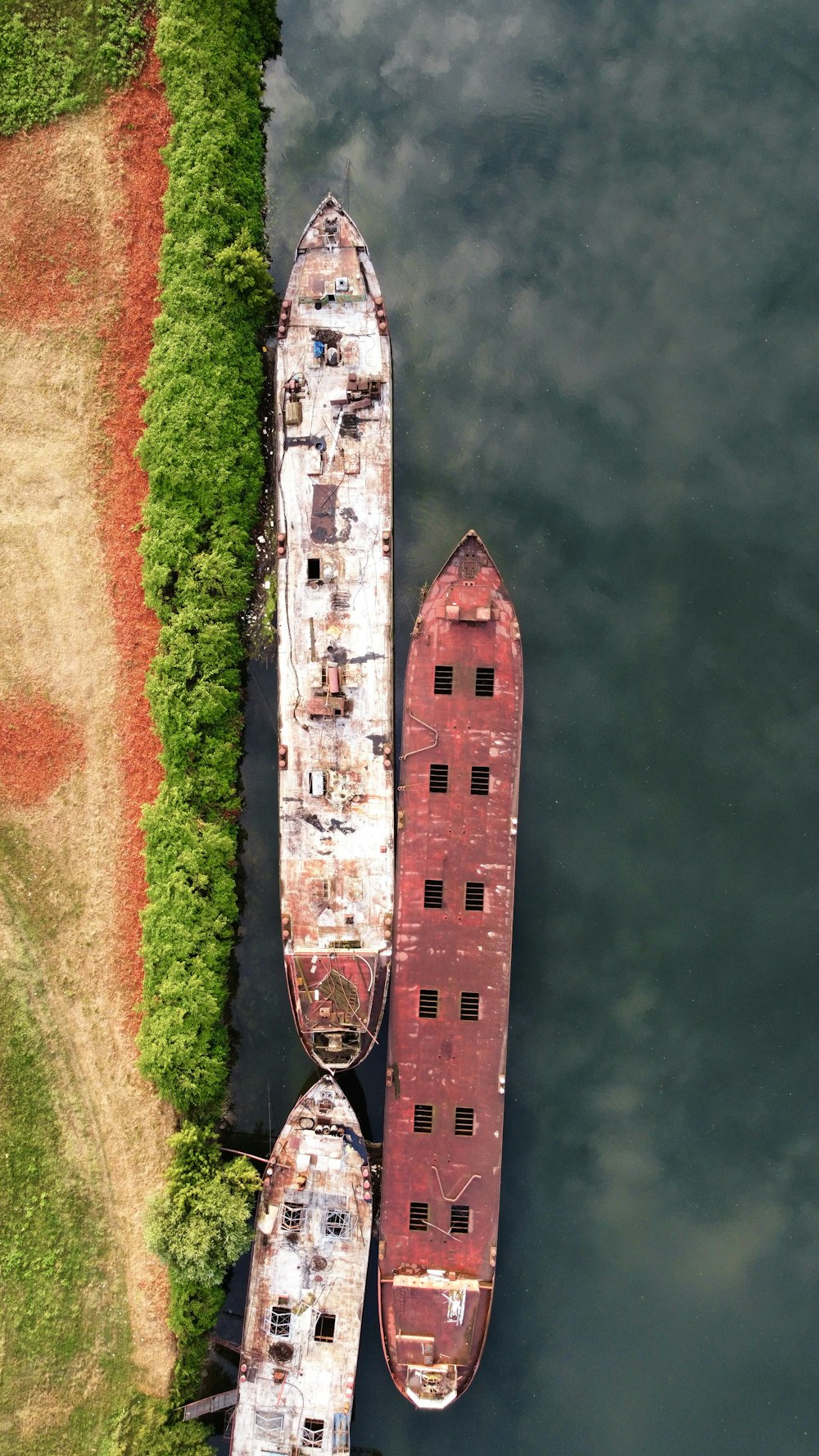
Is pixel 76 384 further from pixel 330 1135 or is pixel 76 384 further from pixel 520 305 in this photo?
pixel 330 1135

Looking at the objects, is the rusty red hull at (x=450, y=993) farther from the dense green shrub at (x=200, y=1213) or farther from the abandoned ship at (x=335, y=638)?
the dense green shrub at (x=200, y=1213)

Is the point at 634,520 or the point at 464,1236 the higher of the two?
the point at 634,520

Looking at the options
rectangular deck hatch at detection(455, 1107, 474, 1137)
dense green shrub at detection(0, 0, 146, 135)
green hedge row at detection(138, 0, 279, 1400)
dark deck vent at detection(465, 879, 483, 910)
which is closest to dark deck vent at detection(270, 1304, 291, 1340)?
green hedge row at detection(138, 0, 279, 1400)

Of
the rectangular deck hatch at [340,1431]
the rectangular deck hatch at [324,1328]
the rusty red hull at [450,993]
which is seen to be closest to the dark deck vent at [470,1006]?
the rusty red hull at [450,993]

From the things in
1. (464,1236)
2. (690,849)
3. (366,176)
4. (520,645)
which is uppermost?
(366,176)

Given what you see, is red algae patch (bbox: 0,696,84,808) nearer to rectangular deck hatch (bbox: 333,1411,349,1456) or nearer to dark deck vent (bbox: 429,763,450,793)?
dark deck vent (bbox: 429,763,450,793)

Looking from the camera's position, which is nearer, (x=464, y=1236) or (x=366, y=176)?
(x=464, y=1236)

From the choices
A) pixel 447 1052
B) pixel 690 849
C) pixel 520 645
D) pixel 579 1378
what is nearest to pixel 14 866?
pixel 447 1052

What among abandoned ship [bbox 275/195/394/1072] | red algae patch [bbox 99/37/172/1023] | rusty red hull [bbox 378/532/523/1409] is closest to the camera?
rusty red hull [bbox 378/532/523/1409]
